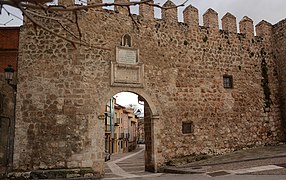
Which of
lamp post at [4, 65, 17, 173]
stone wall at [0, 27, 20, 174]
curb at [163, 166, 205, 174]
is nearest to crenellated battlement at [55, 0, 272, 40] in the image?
stone wall at [0, 27, 20, 174]

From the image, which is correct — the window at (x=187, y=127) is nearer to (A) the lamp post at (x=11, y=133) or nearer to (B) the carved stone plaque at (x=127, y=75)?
(B) the carved stone plaque at (x=127, y=75)

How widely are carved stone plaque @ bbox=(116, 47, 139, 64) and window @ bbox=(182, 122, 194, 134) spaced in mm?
3023

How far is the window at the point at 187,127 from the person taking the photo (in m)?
11.1

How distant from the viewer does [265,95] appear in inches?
512

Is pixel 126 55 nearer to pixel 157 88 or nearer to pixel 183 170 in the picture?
pixel 157 88

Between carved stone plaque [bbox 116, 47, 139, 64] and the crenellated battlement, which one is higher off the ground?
the crenellated battlement

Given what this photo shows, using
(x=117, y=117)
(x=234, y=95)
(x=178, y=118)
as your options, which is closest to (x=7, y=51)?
(x=178, y=118)

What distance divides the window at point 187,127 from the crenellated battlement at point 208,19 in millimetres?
3954

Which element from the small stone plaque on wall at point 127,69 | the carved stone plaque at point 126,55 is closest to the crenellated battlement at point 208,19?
the carved stone plaque at point 126,55

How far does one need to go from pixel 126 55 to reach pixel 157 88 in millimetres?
1649

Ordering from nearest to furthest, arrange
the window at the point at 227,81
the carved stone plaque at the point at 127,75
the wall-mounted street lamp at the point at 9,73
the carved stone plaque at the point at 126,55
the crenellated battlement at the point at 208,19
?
the wall-mounted street lamp at the point at 9,73 → the carved stone plaque at the point at 127,75 → the carved stone plaque at the point at 126,55 → the crenellated battlement at the point at 208,19 → the window at the point at 227,81

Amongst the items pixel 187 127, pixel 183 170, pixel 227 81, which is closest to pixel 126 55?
pixel 187 127

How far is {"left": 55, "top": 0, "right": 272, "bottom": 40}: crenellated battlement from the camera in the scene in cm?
1120

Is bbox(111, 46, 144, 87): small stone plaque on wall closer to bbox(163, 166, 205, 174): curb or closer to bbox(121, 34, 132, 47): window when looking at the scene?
bbox(121, 34, 132, 47): window
